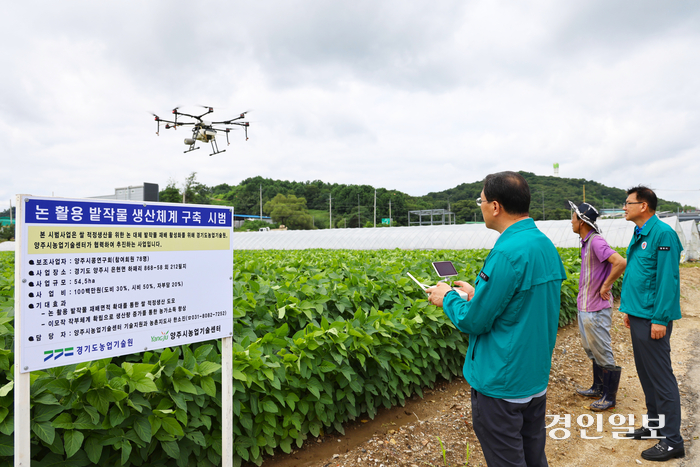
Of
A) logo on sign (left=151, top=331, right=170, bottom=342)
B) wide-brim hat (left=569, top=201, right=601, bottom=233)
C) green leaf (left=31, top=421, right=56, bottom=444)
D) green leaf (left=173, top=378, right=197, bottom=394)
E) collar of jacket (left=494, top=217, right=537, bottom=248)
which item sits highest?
wide-brim hat (left=569, top=201, right=601, bottom=233)

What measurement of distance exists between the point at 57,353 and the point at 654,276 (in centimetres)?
398

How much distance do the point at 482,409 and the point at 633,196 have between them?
8.54ft

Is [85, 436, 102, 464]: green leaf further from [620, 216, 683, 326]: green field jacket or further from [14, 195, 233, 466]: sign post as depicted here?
[620, 216, 683, 326]: green field jacket

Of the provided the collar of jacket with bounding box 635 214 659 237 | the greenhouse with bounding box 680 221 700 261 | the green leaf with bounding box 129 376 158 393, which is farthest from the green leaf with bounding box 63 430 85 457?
the greenhouse with bounding box 680 221 700 261

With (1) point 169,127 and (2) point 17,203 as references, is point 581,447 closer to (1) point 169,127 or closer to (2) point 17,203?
(2) point 17,203

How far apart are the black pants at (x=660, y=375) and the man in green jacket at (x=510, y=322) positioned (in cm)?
170

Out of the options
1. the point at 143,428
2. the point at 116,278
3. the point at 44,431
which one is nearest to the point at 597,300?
the point at 143,428

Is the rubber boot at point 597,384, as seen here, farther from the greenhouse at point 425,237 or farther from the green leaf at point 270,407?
the greenhouse at point 425,237

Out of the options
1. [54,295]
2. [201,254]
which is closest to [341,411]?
[201,254]

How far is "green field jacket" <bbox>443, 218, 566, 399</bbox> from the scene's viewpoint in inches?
74.3

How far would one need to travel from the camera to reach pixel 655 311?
10.1 ft

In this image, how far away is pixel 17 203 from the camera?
1685 millimetres

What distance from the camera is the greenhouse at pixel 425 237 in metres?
20.0

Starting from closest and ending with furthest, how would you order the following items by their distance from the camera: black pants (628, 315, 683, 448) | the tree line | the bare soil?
the bare soil
black pants (628, 315, 683, 448)
the tree line
